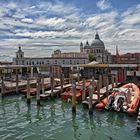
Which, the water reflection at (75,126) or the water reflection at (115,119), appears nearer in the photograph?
the water reflection at (75,126)

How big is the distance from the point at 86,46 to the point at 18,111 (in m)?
118

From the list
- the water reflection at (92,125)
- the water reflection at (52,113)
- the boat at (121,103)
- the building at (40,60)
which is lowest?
the water reflection at (92,125)

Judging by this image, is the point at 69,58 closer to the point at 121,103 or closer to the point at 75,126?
the point at 121,103

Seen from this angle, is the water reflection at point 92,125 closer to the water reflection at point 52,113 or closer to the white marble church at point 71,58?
the water reflection at point 52,113

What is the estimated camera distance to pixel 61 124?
722 inches

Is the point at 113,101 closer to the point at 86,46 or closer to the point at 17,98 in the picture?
the point at 17,98

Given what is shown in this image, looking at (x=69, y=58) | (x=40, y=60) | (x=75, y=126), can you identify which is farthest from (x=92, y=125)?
(x=69, y=58)

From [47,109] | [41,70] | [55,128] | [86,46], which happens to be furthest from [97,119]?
→ [86,46]

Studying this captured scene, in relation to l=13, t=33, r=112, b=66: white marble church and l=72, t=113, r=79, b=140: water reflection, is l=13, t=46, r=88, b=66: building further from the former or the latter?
l=72, t=113, r=79, b=140: water reflection

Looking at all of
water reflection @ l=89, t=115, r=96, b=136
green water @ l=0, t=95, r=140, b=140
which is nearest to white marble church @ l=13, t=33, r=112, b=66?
green water @ l=0, t=95, r=140, b=140

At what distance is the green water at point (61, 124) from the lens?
1574 cm

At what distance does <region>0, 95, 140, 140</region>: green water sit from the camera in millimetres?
15742

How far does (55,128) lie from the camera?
17250 millimetres

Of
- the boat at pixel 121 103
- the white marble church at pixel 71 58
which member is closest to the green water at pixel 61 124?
the boat at pixel 121 103
